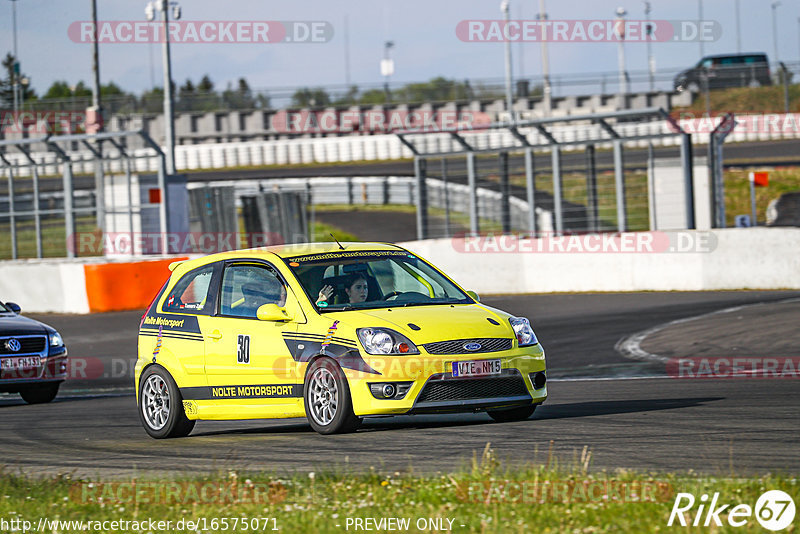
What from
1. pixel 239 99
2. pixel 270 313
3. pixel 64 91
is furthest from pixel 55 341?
pixel 64 91

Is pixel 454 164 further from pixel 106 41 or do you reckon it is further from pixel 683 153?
pixel 106 41

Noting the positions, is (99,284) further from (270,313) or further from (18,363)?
(270,313)

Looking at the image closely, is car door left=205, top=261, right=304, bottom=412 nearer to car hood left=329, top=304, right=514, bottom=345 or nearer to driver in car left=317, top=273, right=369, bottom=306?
driver in car left=317, top=273, right=369, bottom=306

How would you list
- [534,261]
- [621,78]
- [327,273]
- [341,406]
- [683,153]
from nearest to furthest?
1. [341,406]
2. [327,273]
3. [683,153]
4. [534,261]
5. [621,78]

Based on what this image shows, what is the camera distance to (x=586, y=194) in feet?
75.3

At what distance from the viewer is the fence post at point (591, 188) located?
22.7 m

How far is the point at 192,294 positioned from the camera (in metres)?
10.1

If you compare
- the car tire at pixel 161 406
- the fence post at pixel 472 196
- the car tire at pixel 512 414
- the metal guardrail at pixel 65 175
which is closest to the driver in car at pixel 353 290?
the car tire at pixel 512 414

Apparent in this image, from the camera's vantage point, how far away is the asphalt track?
289 inches

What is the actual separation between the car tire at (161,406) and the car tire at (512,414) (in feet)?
8.04

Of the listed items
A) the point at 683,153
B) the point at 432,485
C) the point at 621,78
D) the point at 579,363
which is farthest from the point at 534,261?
the point at 621,78

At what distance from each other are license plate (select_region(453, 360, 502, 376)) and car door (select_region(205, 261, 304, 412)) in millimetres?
1197

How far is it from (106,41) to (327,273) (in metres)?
14.0

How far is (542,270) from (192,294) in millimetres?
13762
